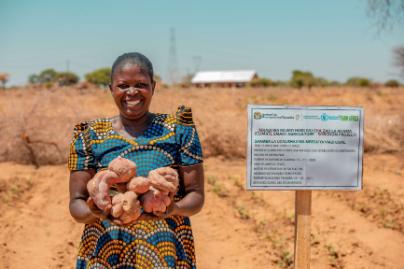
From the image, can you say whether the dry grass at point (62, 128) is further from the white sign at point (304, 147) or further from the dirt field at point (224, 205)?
the white sign at point (304, 147)

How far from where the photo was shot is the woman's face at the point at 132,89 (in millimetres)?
2008

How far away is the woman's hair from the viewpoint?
2014mm

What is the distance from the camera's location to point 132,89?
2010 mm

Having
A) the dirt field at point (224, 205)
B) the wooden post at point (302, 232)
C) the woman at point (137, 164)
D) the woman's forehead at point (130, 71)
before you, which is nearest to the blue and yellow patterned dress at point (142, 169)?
the woman at point (137, 164)

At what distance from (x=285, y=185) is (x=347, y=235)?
2926 millimetres

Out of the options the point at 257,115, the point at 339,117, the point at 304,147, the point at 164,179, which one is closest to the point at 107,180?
the point at 164,179

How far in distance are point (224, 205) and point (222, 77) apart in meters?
44.8

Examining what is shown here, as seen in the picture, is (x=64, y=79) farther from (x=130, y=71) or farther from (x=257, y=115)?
(x=130, y=71)

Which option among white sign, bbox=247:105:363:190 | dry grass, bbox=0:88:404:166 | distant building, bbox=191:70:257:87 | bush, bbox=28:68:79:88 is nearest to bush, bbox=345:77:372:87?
distant building, bbox=191:70:257:87

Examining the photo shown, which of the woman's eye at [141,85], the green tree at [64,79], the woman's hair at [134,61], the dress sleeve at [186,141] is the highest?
the green tree at [64,79]

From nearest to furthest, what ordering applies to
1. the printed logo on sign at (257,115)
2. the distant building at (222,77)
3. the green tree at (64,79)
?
the printed logo on sign at (257,115), the green tree at (64,79), the distant building at (222,77)

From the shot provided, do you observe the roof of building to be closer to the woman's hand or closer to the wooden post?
the wooden post

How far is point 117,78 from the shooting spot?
203 centimetres

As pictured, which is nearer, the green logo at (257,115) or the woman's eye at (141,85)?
the woman's eye at (141,85)
